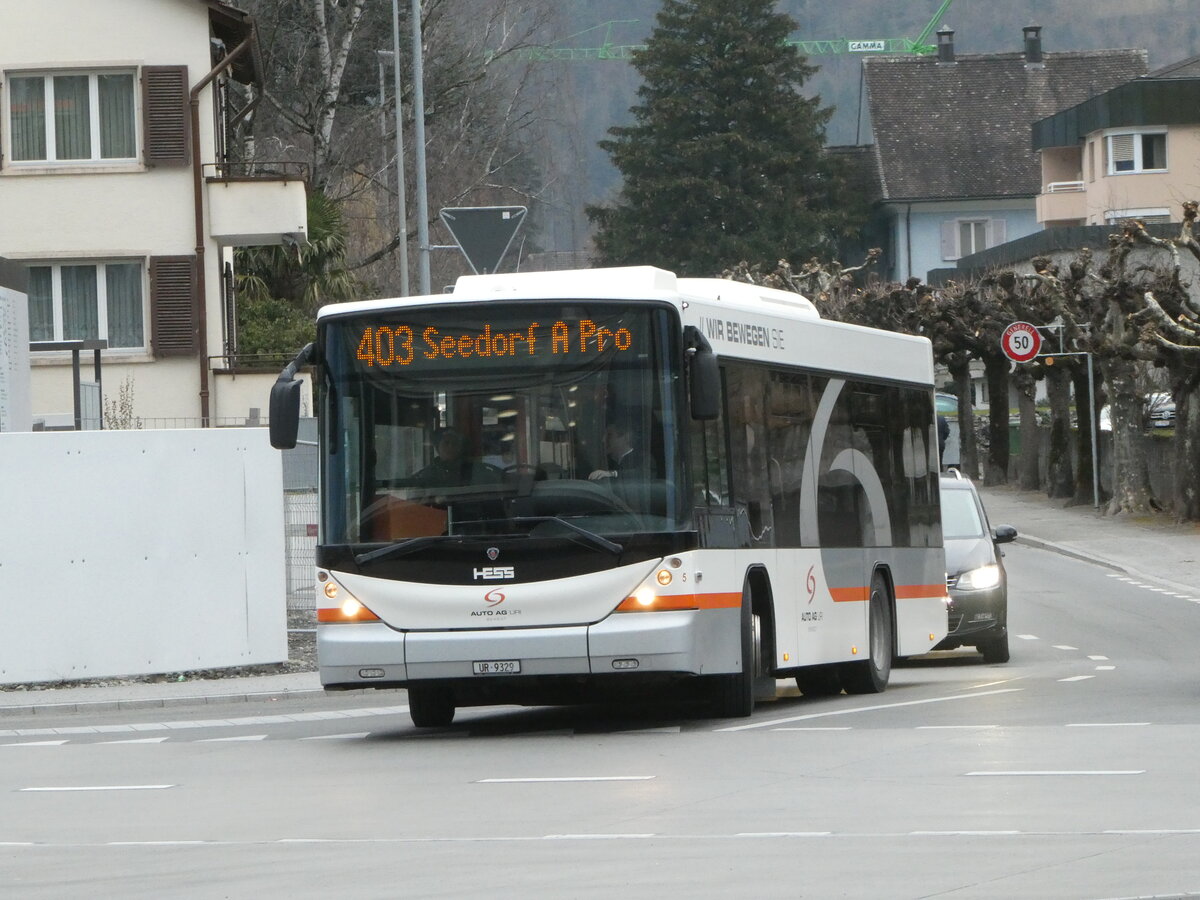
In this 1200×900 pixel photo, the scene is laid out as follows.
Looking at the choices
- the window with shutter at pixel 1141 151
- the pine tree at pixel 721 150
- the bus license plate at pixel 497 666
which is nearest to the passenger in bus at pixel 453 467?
the bus license plate at pixel 497 666

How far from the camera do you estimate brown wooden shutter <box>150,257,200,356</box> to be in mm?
36281

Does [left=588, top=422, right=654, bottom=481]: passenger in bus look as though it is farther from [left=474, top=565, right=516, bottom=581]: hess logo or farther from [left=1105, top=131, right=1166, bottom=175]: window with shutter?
[left=1105, top=131, right=1166, bottom=175]: window with shutter

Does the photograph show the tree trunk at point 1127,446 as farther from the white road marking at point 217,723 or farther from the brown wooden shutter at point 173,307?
the white road marking at point 217,723

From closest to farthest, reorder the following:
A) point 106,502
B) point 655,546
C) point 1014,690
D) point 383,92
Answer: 1. point 655,546
2. point 1014,690
3. point 106,502
4. point 383,92

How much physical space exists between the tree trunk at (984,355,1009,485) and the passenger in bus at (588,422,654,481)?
41896 millimetres

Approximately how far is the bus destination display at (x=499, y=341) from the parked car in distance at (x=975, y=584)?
7.66 meters

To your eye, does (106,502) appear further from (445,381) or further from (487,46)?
(487,46)

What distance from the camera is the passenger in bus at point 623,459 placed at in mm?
14039

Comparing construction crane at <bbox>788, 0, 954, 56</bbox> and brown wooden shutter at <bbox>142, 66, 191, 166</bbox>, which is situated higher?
construction crane at <bbox>788, 0, 954, 56</bbox>

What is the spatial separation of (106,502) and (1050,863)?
12.6 m

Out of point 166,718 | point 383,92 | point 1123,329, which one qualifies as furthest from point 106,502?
point 383,92

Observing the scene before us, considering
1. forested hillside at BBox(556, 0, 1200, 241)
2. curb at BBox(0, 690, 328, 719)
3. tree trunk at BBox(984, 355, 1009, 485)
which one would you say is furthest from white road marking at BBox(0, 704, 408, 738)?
forested hillside at BBox(556, 0, 1200, 241)

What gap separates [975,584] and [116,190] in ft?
65.5

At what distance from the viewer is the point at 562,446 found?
46.0ft
